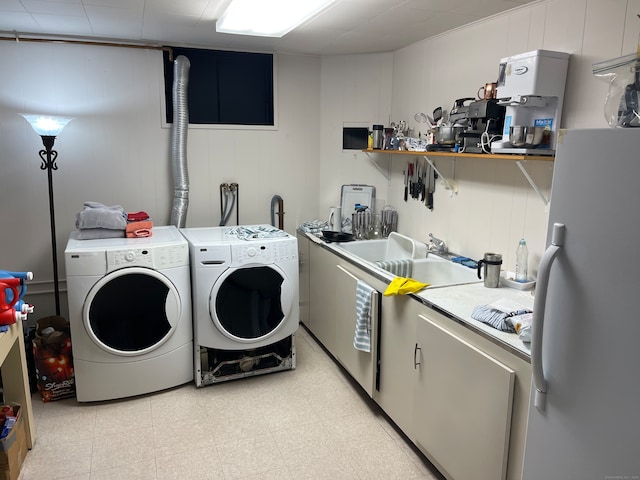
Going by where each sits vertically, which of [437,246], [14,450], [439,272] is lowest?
[14,450]

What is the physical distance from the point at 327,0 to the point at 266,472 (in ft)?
7.58

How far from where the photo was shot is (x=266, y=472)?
2291 millimetres

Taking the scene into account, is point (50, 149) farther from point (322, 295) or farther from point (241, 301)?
point (322, 295)

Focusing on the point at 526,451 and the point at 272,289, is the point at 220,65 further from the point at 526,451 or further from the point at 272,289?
the point at 526,451

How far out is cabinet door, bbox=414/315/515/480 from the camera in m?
1.76

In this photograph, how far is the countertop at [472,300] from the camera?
174cm

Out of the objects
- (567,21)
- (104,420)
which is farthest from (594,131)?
(104,420)

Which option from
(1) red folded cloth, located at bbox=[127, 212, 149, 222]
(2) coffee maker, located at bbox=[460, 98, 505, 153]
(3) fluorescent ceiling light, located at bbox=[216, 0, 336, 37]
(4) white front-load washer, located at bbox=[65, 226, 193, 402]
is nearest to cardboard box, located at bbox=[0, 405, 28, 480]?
(4) white front-load washer, located at bbox=[65, 226, 193, 402]

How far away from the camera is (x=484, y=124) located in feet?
7.89

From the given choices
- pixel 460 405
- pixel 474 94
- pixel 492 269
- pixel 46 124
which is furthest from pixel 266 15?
pixel 460 405

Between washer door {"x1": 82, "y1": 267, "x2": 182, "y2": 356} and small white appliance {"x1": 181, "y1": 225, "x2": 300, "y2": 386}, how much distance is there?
Result: 0.18 m

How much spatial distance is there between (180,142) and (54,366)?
5.60 feet

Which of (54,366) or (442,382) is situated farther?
(54,366)

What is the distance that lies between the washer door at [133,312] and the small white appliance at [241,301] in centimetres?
18
